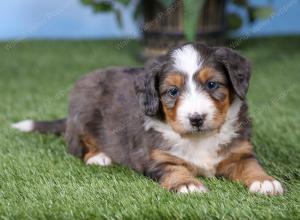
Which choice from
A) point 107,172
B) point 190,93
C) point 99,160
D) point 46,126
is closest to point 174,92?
point 190,93

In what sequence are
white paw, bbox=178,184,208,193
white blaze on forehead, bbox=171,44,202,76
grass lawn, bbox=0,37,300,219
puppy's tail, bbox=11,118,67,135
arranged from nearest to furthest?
grass lawn, bbox=0,37,300,219
white paw, bbox=178,184,208,193
white blaze on forehead, bbox=171,44,202,76
puppy's tail, bbox=11,118,67,135

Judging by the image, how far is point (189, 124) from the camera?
3529 millimetres

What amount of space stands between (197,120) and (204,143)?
0.38 m

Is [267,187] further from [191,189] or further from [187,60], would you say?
[187,60]

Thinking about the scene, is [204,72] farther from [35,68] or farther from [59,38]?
[59,38]

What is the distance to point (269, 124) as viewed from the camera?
5.27 meters

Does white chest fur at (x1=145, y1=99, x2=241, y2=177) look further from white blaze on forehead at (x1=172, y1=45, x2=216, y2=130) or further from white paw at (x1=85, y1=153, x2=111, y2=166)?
white paw at (x1=85, y1=153, x2=111, y2=166)

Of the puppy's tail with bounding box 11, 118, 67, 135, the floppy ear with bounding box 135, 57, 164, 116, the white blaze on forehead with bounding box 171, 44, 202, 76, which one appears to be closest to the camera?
the white blaze on forehead with bounding box 171, 44, 202, 76

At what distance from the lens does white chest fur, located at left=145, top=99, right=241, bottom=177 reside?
12.5 feet

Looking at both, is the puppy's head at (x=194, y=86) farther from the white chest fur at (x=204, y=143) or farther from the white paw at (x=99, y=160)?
the white paw at (x=99, y=160)

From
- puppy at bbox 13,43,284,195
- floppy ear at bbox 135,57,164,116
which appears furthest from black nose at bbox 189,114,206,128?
floppy ear at bbox 135,57,164,116

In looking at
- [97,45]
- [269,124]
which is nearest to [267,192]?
[269,124]

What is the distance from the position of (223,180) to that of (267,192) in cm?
40

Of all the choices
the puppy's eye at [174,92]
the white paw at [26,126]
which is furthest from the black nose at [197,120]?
the white paw at [26,126]
